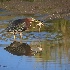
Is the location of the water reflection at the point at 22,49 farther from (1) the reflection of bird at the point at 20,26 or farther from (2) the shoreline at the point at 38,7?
(2) the shoreline at the point at 38,7

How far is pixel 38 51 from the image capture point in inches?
374

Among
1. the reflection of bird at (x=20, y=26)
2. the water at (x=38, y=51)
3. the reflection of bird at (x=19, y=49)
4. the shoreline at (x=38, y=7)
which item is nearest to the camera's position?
the water at (x=38, y=51)

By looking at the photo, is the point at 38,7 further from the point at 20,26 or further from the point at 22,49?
the point at 22,49

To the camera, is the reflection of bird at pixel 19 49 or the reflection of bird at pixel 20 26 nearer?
the reflection of bird at pixel 19 49

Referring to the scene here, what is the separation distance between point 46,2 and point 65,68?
14663 millimetres

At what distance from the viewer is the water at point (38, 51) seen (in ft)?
26.8

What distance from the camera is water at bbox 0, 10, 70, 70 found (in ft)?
26.8

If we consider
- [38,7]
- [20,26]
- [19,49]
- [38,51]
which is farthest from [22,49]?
[38,7]

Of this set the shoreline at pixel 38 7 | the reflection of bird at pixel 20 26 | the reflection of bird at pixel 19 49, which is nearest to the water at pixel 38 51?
the reflection of bird at pixel 19 49

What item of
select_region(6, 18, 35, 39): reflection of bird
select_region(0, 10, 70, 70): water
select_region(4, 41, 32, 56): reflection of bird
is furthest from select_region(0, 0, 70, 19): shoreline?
select_region(4, 41, 32, 56): reflection of bird

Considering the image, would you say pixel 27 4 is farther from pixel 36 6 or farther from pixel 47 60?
pixel 47 60

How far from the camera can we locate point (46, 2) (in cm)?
2230

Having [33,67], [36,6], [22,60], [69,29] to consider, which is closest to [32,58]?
[22,60]

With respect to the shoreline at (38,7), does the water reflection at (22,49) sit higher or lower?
lower
